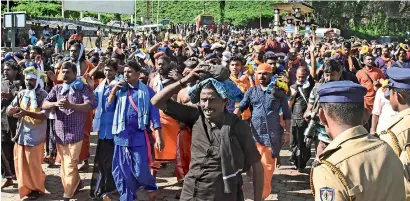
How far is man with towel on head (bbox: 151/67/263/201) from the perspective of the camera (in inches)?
142

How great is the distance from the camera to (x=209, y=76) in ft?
12.0

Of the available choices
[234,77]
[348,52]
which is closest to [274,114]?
[234,77]

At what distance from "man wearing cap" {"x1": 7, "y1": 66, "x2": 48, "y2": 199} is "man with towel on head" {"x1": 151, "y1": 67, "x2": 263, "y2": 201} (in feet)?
9.70

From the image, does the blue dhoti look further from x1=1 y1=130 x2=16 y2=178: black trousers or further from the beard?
x1=1 y1=130 x2=16 y2=178: black trousers

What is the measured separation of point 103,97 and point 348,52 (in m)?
7.02

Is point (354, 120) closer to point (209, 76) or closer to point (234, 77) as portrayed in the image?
point (209, 76)

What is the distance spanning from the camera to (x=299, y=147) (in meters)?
7.55

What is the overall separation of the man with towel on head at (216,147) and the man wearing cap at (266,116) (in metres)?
2.19

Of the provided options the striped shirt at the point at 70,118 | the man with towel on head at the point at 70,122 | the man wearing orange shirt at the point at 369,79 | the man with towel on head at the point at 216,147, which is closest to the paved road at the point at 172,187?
the man with towel on head at the point at 70,122

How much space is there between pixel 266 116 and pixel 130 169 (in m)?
1.74

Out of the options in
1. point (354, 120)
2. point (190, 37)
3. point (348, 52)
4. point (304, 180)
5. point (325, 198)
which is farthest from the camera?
point (190, 37)

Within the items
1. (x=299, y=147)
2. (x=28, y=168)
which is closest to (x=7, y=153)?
(x=28, y=168)

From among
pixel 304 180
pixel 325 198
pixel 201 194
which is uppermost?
pixel 325 198

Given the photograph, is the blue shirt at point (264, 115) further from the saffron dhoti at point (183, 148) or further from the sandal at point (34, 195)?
the sandal at point (34, 195)
